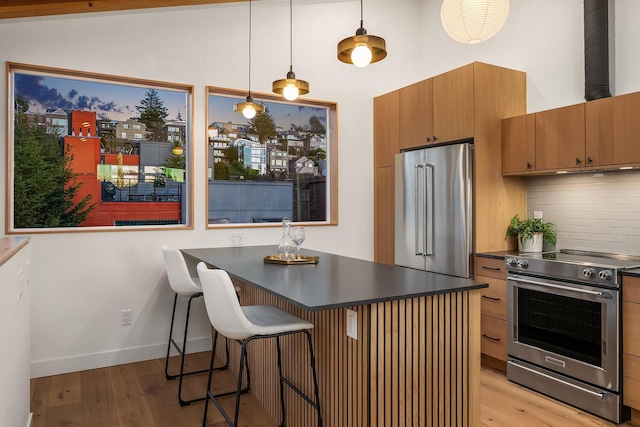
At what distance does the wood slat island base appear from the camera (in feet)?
6.31

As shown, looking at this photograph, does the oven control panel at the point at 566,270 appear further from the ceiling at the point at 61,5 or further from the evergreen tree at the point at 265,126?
the ceiling at the point at 61,5

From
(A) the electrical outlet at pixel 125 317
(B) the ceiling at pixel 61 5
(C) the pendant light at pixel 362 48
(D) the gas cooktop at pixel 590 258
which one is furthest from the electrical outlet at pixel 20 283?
(D) the gas cooktop at pixel 590 258

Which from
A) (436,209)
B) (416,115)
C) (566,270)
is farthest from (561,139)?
(416,115)

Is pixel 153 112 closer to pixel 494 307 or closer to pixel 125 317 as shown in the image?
pixel 125 317

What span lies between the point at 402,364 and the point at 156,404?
1882mm

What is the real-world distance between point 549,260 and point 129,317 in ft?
10.9

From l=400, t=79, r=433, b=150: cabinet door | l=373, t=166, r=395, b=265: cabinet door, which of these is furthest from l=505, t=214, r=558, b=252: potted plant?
l=373, t=166, r=395, b=265: cabinet door

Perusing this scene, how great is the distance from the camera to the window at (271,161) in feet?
14.1

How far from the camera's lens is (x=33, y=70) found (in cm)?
354

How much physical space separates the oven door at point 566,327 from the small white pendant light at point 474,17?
1803 mm

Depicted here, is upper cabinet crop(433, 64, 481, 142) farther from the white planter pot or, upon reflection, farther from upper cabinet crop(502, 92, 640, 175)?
the white planter pot

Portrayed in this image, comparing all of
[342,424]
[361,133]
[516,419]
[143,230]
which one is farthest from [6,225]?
[516,419]

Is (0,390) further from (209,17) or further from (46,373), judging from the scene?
(209,17)

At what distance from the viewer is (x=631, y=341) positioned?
9.04 ft
